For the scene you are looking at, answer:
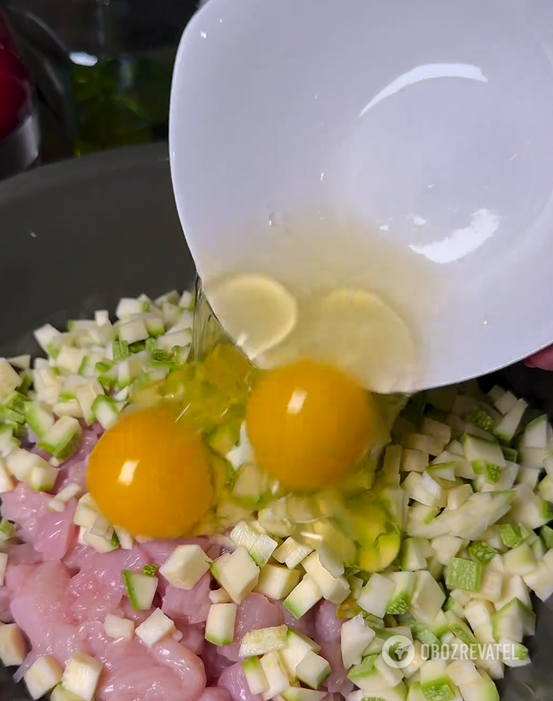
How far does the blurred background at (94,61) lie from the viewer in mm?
2727

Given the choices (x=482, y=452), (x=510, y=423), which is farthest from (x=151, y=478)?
(x=510, y=423)

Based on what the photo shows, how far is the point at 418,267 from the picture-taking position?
1.78 metres

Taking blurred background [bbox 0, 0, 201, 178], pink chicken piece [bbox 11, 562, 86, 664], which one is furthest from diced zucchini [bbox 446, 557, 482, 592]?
blurred background [bbox 0, 0, 201, 178]

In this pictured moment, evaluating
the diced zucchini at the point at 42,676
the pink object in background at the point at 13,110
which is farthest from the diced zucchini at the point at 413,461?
the pink object in background at the point at 13,110

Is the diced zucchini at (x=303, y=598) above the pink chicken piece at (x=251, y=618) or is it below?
above

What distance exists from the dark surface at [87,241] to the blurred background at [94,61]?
1.85ft

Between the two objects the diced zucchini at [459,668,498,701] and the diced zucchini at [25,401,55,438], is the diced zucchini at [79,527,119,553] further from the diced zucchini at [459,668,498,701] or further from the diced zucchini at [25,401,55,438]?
the diced zucchini at [459,668,498,701]

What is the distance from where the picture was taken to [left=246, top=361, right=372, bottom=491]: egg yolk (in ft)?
5.85

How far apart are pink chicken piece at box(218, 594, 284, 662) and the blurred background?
1772mm

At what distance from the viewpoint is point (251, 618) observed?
1823 mm

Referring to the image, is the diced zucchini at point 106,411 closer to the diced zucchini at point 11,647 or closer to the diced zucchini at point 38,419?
the diced zucchini at point 38,419

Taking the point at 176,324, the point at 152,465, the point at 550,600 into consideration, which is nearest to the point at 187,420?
the point at 152,465

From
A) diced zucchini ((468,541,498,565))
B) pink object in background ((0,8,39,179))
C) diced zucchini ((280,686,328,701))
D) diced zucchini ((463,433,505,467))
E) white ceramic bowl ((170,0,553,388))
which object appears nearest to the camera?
white ceramic bowl ((170,0,553,388))

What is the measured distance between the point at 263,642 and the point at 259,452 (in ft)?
1.48
